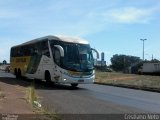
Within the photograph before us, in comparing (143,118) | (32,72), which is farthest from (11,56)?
(143,118)

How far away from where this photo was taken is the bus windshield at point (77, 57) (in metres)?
30.9

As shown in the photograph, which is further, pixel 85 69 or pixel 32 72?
pixel 32 72

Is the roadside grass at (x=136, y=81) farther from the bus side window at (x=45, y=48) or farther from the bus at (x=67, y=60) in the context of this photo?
the bus side window at (x=45, y=48)

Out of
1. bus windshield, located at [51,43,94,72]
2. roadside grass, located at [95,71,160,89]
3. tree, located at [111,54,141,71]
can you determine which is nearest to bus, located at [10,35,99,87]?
bus windshield, located at [51,43,94,72]

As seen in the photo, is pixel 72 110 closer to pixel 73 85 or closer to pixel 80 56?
pixel 80 56

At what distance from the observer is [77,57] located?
3095 centimetres

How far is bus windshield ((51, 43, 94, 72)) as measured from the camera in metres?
30.9

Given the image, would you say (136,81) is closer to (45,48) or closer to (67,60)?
(45,48)

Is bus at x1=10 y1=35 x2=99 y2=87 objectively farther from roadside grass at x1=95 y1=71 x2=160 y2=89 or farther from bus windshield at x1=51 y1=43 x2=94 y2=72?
roadside grass at x1=95 y1=71 x2=160 y2=89

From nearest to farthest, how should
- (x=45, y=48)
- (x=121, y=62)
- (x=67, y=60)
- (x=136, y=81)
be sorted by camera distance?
(x=67, y=60)
(x=45, y=48)
(x=136, y=81)
(x=121, y=62)

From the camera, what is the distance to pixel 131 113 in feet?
53.8

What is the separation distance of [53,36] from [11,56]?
16.7 m

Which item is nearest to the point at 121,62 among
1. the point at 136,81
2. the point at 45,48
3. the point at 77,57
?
the point at 136,81

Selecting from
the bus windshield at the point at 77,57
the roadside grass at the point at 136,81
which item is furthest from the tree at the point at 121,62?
the bus windshield at the point at 77,57
